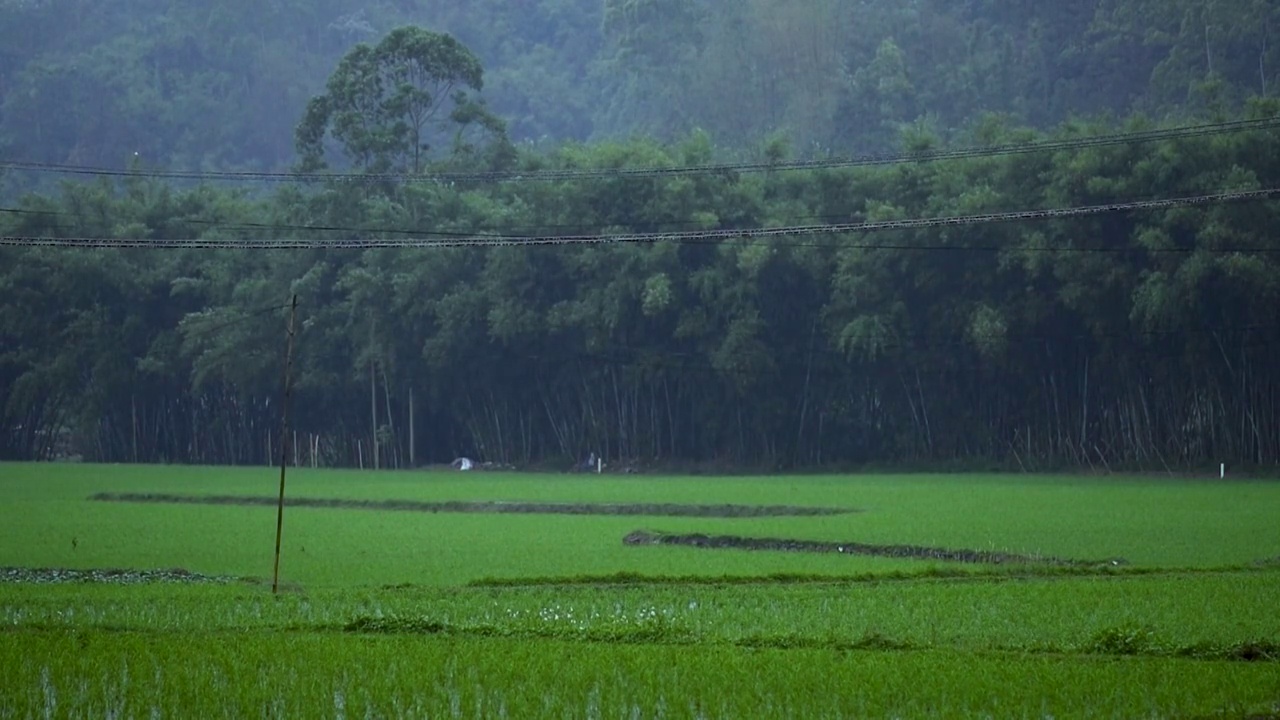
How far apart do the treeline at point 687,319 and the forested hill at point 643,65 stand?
18080 millimetres

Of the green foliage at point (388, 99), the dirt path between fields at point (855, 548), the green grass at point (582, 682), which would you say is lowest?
the green grass at point (582, 682)

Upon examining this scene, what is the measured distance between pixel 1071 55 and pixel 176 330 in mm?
41493

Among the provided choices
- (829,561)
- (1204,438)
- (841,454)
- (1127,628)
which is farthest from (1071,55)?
(1127,628)

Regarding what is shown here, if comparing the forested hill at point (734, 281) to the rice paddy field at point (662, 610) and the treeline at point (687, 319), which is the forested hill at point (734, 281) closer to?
the treeline at point (687, 319)

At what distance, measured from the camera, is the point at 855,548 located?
2312 centimetres

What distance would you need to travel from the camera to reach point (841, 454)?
48.7 meters

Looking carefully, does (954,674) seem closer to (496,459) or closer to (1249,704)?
(1249,704)

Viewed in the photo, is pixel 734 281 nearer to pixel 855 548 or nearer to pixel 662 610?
pixel 855 548

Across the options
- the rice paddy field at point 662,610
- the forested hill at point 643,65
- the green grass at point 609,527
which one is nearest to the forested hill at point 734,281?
the forested hill at point 643,65

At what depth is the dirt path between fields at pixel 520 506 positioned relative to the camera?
31.5 meters

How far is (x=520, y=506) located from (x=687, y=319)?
1521 cm

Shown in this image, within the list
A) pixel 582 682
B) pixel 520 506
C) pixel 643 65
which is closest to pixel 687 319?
pixel 520 506

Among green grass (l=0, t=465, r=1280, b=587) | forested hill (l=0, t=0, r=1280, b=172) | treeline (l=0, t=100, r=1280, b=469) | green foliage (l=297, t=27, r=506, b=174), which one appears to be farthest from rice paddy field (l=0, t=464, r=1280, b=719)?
forested hill (l=0, t=0, r=1280, b=172)

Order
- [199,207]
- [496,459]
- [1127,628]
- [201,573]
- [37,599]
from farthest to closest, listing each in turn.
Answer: [199,207] → [496,459] → [201,573] → [37,599] → [1127,628]
